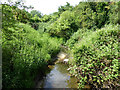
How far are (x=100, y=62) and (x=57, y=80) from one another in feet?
7.14

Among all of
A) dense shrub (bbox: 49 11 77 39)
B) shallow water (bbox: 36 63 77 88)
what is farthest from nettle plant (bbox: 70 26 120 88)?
dense shrub (bbox: 49 11 77 39)

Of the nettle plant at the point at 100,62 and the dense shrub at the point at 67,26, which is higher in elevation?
the dense shrub at the point at 67,26

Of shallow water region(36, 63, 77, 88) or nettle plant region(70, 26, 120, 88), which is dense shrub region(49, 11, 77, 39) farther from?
nettle plant region(70, 26, 120, 88)

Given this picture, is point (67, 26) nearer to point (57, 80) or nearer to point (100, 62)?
point (57, 80)

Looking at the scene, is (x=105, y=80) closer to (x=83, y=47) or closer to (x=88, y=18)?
(x=83, y=47)

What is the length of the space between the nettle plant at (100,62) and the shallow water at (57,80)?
2.01ft

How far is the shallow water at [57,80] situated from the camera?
3995mm

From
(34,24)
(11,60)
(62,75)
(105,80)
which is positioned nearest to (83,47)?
(105,80)

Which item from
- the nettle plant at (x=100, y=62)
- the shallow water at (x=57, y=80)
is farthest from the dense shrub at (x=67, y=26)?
the nettle plant at (x=100, y=62)

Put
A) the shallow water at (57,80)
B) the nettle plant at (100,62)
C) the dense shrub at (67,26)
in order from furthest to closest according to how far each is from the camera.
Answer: the dense shrub at (67,26)
the shallow water at (57,80)
the nettle plant at (100,62)

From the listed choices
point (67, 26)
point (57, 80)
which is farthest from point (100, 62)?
point (67, 26)

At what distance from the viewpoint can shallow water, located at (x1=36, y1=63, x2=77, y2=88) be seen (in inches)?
157

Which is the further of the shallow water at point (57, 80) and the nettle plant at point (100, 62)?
the shallow water at point (57, 80)

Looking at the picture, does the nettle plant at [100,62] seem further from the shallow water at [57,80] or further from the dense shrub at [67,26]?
the dense shrub at [67,26]
